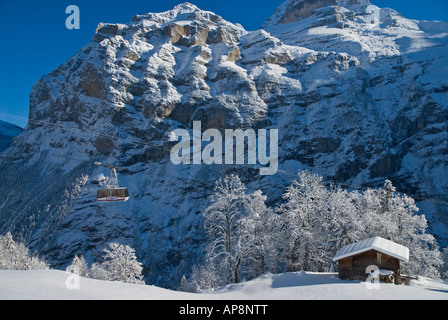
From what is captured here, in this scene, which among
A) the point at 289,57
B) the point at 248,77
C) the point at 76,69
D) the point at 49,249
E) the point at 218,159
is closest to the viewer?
the point at 49,249

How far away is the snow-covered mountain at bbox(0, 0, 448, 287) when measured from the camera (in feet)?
359

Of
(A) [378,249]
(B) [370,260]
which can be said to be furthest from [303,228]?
(A) [378,249]

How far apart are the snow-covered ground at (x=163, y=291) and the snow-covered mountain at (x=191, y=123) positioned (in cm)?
7095

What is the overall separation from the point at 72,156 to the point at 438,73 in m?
156

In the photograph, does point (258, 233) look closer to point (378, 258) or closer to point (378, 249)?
point (378, 258)

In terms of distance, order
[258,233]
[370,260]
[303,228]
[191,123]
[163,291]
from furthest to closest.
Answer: [191,123] < [258,233] < [303,228] < [370,260] < [163,291]

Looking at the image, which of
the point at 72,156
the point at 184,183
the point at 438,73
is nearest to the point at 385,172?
the point at 438,73

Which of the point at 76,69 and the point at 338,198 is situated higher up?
the point at 76,69

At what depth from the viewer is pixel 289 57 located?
170m

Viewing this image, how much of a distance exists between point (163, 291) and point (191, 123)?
5124 inches

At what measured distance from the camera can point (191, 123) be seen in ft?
481

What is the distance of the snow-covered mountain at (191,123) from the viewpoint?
109 metres

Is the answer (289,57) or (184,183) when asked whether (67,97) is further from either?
(289,57)

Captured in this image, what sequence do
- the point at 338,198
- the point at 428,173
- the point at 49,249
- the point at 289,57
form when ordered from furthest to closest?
the point at 289,57 → the point at 428,173 → the point at 49,249 → the point at 338,198
